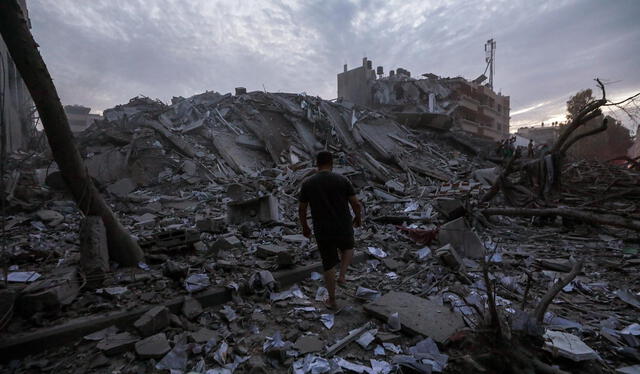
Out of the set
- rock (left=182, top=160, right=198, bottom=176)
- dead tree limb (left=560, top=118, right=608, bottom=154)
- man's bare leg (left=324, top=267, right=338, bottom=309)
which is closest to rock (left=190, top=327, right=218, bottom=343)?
man's bare leg (left=324, top=267, right=338, bottom=309)

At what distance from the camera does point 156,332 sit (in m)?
2.54

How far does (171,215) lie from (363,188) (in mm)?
5276

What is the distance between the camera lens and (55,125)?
10.6 feet

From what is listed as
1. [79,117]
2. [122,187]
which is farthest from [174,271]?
[79,117]

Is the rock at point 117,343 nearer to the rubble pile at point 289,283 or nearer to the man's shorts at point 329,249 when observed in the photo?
the rubble pile at point 289,283

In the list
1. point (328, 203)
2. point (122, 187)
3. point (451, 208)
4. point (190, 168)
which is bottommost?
point (451, 208)

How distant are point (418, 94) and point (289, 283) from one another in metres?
24.0

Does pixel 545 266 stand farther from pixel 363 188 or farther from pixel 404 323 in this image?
pixel 363 188

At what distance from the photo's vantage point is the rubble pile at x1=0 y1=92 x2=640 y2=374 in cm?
229

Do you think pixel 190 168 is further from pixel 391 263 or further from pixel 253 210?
pixel 391 263

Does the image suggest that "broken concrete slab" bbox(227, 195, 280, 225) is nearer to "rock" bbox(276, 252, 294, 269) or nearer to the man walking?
"rock" bbox(276, 252, 294, 269)

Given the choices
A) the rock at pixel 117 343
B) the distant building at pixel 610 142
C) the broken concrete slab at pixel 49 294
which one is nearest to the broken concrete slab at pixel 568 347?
the rock at pixel 117 343

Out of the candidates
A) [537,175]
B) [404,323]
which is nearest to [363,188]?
[537,175]

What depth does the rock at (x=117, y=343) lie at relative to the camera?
2297 mm
